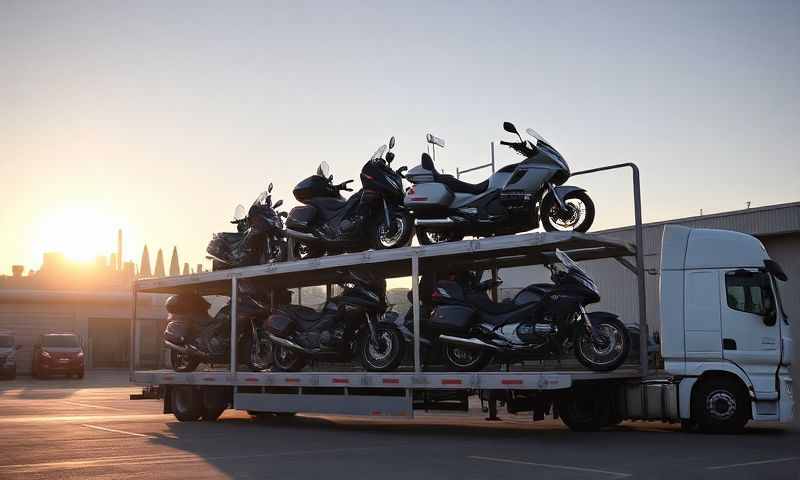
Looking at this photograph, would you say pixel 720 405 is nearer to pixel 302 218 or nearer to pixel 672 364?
pixel 672 364

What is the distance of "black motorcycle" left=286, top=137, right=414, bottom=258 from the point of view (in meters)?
13.3

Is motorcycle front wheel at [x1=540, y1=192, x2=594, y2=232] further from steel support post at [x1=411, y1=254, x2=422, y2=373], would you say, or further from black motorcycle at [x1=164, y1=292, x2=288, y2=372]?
black motorcycle at [x1=164, y1=292, x2=288, y2=372]

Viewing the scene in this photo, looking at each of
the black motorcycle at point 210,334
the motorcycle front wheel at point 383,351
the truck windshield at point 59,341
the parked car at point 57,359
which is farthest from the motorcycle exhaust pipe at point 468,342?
the truck windshield at point 59,341

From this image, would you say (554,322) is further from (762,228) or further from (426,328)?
(762,228)

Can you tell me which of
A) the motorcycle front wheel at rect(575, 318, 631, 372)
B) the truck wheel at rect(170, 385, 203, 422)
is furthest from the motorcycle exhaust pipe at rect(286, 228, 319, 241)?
the motorcycle front wheel at rect(575, 318, 631, 372)

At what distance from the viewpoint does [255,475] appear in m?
8.02

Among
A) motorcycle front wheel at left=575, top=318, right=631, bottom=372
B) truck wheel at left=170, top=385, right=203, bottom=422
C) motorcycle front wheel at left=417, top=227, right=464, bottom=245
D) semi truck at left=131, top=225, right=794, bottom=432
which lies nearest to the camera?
motorcycle front wheel at left=575, top=318, right=631, bottom=372

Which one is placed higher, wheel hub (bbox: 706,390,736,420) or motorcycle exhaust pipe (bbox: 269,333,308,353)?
motorcycle exhaust pipe (bbox: 269,333,308,353)

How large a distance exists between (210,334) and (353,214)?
347 centimetres

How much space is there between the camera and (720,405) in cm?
1146

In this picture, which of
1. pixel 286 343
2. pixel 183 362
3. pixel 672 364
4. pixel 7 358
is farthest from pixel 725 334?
pixel 7 358

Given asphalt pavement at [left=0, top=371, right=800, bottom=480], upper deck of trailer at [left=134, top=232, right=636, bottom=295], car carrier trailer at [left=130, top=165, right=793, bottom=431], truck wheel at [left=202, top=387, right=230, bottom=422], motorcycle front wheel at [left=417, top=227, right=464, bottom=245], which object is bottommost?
asphalt pavement at [left=0, top=371, right=800, bottom=480]

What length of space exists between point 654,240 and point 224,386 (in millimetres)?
10299

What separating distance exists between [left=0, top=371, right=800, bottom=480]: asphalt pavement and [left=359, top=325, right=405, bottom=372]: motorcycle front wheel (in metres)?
0.92
